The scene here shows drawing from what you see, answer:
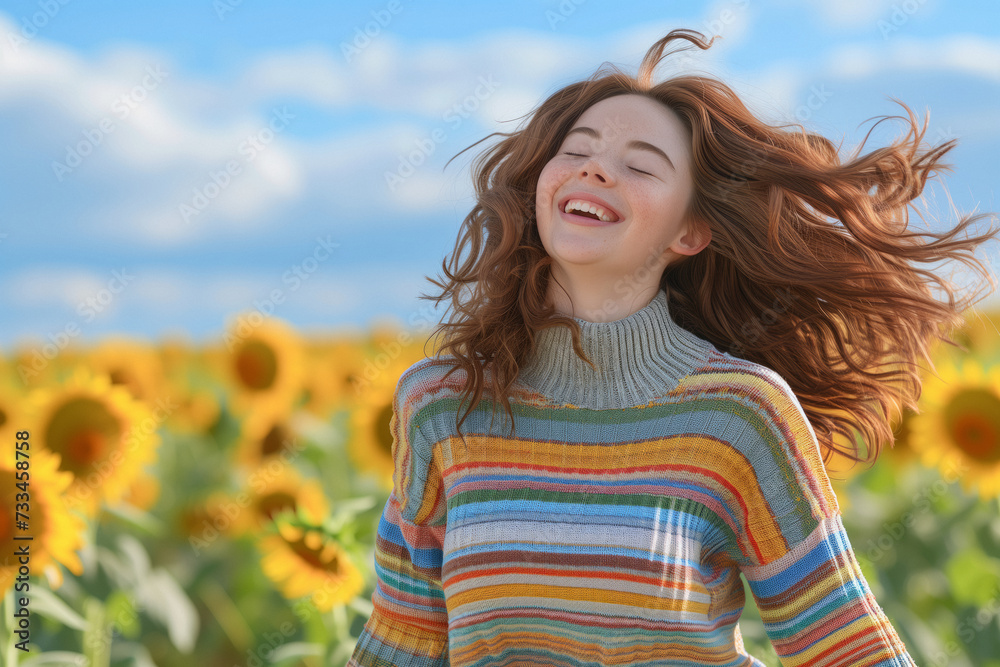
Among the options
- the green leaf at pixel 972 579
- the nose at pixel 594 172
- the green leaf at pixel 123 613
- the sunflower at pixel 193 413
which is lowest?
the green leaf at pixel 123 613

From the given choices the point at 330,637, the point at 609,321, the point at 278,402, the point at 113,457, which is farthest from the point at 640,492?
the point at 278,402

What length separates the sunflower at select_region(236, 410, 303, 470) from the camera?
369cm

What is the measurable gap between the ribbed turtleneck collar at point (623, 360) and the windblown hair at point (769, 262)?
4 cm

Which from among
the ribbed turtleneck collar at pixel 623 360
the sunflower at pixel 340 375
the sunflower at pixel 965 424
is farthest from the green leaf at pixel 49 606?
the sunflower at pixel 965 424

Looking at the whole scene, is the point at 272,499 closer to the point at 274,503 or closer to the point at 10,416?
the point at 274,503

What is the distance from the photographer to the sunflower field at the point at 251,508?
2555 mm

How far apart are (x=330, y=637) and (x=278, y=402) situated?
129 cm

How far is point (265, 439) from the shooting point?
3.73m

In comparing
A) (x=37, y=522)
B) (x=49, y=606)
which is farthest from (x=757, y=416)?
(x=49, y=606)

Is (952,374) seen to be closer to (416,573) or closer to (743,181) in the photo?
(743,181)

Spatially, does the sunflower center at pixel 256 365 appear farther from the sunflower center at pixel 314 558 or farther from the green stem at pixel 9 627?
the green stem at pixel 9 627

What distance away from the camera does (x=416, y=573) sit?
1793mm

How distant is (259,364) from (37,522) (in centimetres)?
155

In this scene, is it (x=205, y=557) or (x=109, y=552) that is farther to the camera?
(x=205, y=557)
